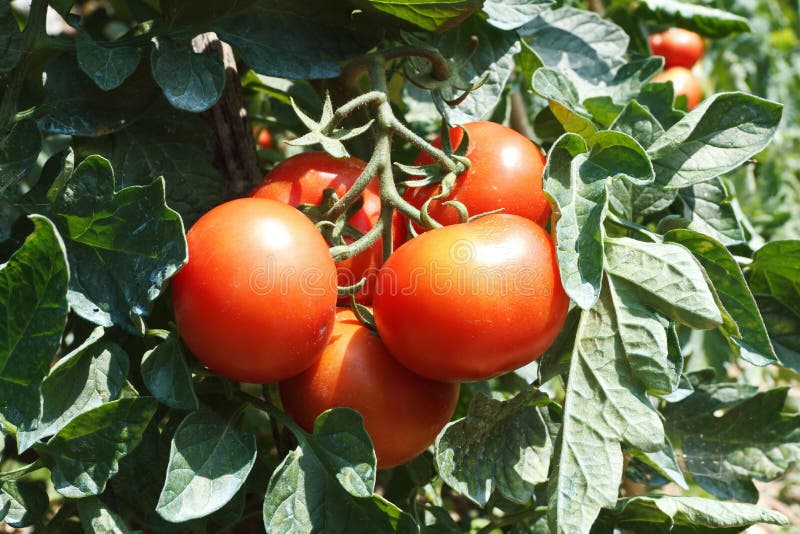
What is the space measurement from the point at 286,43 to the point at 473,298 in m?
0.36

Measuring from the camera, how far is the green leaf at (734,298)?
0.79 m

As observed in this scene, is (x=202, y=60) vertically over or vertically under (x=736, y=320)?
over

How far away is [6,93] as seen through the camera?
80 cm

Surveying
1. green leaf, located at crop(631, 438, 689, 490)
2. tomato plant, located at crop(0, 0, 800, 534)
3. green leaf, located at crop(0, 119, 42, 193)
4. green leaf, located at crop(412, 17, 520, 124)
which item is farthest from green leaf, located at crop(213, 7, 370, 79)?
green leaf, located at crop(631, 438, 689, 490)

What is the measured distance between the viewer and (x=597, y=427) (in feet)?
2.40

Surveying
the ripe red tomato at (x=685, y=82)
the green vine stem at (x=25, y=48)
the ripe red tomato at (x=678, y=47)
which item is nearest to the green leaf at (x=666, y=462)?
the green vine stem at (x=25, y=48)

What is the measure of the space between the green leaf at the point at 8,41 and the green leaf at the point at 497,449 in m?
0.56

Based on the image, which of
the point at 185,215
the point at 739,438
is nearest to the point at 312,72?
the point at 185,215

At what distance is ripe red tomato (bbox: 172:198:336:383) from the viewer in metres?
0.69

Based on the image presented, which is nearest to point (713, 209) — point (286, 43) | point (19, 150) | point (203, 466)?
point (286, 43)

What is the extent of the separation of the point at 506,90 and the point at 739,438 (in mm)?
578

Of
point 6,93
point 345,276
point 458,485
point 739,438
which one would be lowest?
point 739,438

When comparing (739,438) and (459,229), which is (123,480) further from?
(739,438)

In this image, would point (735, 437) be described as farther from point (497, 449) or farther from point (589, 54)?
point (589, 54)
